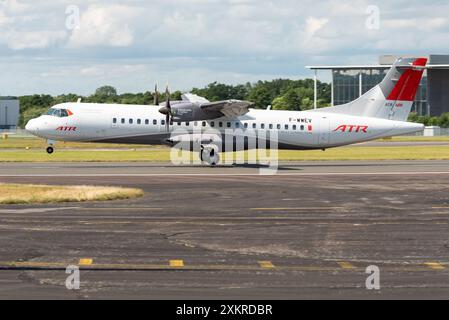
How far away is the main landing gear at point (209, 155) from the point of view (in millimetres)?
49125

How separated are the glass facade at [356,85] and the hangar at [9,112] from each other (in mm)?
76225

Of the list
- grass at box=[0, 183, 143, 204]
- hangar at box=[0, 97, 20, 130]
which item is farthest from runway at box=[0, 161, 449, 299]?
hangar at box=[0, 97, 20, 130]

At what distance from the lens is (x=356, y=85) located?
156250 mm

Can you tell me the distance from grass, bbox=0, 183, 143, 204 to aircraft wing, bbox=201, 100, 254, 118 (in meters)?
14.8

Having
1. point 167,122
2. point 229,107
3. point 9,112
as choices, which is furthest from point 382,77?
point 167,122

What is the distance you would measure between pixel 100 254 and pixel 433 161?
41.7 metres

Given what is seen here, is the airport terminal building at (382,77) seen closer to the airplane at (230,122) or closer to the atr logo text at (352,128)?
the airplane at (230,122)

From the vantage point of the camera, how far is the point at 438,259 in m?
17.5

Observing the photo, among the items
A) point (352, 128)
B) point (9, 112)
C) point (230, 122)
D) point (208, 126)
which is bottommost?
point (352, 128)

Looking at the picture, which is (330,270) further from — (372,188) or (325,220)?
(372,188)

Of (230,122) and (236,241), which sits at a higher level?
(230,122)

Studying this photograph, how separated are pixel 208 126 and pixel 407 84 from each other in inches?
522

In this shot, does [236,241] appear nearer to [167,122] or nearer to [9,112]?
[167,122]
